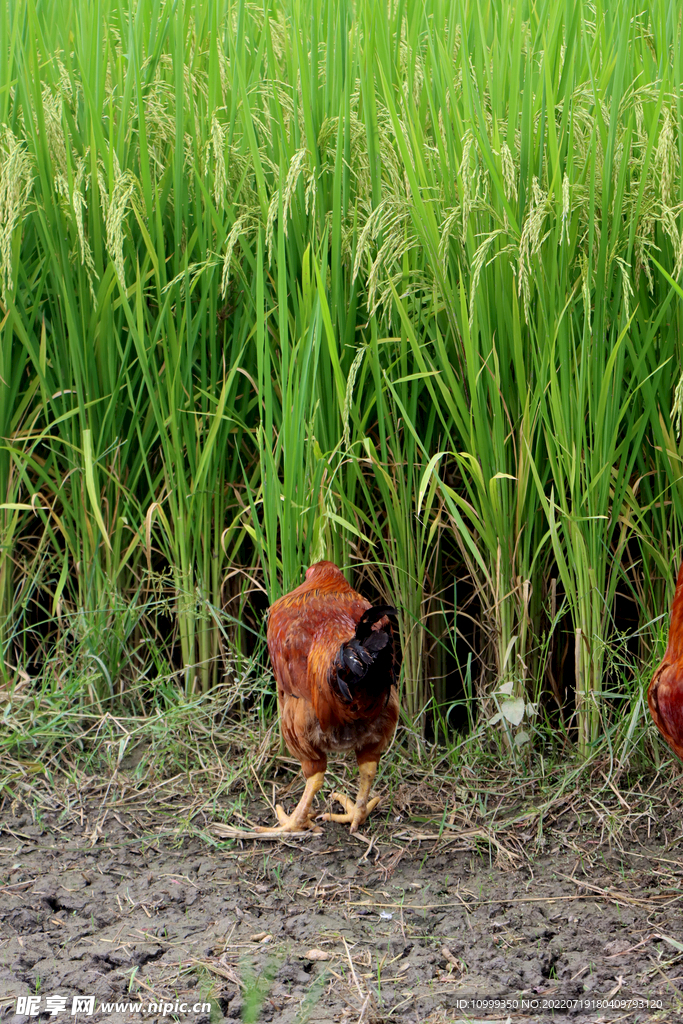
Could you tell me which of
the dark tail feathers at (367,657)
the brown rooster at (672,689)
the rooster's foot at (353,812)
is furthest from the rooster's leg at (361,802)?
the brown rooster at (672,689)

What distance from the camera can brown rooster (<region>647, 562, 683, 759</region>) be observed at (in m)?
1.61

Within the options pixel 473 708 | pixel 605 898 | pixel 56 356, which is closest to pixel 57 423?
pixel 56 356

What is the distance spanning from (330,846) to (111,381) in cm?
133

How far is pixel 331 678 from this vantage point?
1899 mm

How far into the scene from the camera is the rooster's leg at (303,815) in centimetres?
208

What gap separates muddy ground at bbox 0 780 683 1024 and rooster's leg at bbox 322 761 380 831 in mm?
38

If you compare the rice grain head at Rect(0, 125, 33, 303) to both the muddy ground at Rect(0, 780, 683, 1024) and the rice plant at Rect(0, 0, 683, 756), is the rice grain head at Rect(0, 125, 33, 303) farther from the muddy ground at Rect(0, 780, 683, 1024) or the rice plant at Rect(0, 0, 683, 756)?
the muddy ground at Rect(0, 780, 683, 1024)

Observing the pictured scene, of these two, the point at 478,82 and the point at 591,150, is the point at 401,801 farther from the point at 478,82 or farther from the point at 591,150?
the point at 478,82

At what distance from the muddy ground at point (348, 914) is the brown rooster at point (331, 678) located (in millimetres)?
186

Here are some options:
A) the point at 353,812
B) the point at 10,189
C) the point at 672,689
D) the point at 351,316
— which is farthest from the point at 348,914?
the point at 10,189

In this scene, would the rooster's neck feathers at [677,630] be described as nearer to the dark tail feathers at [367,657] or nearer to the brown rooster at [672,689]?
the brown rooster at [672,689]

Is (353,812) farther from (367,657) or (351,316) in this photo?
(351,316)

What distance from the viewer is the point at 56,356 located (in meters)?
2.44

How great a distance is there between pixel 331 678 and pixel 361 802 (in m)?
0.40
